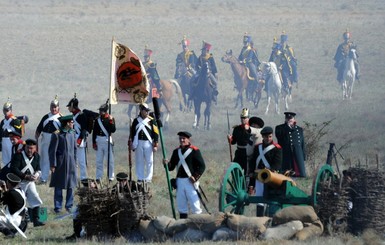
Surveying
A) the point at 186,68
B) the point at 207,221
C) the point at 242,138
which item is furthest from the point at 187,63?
the point at 207,221

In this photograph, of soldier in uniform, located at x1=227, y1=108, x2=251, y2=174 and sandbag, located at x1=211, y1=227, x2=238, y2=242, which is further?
soldier in uniform, located at x1=227, y1=108, x2=251, y2=174

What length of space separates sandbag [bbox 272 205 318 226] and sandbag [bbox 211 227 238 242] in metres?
0.55

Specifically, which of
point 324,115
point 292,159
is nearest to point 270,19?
point 324,115

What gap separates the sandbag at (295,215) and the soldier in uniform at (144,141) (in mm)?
5787

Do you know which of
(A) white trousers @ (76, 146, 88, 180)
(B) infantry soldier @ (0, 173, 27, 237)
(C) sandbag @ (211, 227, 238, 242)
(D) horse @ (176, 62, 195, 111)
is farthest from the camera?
(D) horse @ (176, 62, 195, 111)

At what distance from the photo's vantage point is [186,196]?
17484 mm

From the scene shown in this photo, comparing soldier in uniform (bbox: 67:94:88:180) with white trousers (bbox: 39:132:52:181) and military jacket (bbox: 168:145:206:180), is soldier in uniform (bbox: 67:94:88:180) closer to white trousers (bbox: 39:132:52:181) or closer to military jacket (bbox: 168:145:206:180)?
white trousers (bbox: 39:132:52:181)

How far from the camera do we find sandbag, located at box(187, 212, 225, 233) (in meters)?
16.0

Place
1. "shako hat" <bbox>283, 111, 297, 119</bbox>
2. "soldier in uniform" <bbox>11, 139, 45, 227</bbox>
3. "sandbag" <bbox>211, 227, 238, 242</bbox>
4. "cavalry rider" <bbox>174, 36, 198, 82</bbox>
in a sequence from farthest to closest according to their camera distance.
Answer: "cavalry rider" <bbox>174, 36, 198, 82</bbox> → "shako hat" <bbox>283, 111, 297, 119</bbox> → "soldier in uniform" <bbox>11, 139, 45, 227</bbox> → "sandbag" <bbox>211, 227, 238, 242</bbox>

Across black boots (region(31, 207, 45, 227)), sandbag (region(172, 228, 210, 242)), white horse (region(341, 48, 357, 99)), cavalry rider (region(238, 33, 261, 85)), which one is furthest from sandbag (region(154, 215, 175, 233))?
white horse (region(341, 48, 357, 99))

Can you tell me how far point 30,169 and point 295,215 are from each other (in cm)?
445

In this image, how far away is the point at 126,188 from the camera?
16.7 m

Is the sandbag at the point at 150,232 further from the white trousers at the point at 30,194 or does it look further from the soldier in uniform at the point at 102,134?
the soldier in uniform at the point at 102,134

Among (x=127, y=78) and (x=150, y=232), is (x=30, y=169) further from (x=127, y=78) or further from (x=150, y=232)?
(x=150, y=232)
